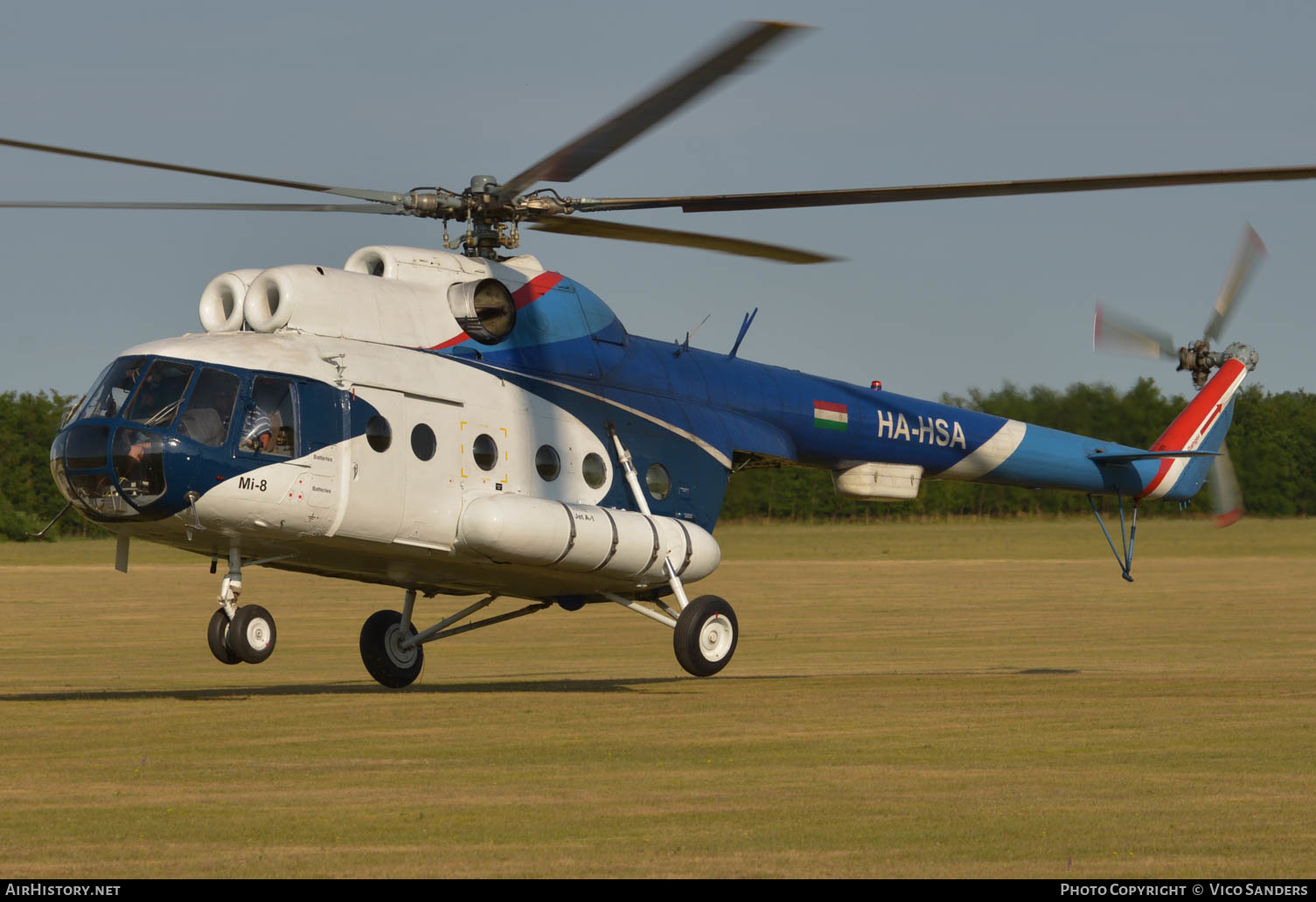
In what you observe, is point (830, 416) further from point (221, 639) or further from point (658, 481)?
point (221, 639)

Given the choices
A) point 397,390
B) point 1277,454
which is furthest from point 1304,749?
point 1277,454

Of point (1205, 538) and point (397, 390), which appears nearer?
point (397, 390)

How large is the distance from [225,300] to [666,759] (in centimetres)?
788

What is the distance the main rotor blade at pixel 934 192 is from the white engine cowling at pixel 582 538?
132 inches

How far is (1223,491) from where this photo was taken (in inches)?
1097

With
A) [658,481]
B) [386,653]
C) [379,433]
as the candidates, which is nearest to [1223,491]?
[658,481]

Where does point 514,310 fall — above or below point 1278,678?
above

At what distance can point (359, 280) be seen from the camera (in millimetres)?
18516

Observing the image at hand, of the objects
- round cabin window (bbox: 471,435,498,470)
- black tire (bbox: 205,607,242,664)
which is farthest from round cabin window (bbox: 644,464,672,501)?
black tire (bbox: 205,607,242,664)

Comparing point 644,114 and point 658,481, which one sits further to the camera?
point 658,481

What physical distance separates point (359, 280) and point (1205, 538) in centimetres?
6882

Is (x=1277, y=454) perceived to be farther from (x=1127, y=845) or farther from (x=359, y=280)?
(x=1127, y=845)

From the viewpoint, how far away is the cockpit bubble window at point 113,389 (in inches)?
656

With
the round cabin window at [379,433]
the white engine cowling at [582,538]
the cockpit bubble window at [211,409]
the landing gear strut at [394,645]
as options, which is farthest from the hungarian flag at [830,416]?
the cockpit bubble window at [211,409]
